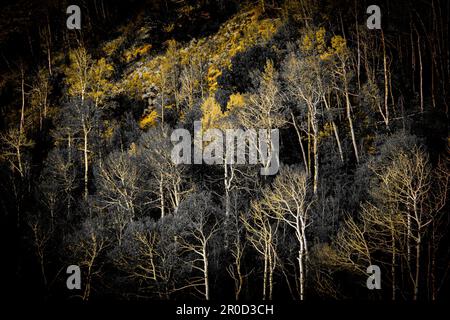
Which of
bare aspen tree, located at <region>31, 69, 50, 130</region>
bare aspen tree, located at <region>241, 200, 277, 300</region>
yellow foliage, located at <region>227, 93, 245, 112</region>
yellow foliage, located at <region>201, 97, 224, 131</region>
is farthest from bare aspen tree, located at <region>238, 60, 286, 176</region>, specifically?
bare aspen tree, located at <region>31, 69, 50, 130</region>

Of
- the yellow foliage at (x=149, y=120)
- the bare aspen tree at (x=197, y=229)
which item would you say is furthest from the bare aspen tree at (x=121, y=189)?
the yellow foliage at (x=149, y=120)

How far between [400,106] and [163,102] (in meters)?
21.6

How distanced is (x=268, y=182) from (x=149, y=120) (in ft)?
52.9

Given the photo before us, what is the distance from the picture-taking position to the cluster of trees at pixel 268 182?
17516 millimetres

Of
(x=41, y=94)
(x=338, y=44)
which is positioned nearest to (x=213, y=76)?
(x=338, y=44)

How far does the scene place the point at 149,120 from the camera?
112ft

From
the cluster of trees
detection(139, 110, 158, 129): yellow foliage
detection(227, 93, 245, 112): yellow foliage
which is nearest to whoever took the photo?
the cluster of trees

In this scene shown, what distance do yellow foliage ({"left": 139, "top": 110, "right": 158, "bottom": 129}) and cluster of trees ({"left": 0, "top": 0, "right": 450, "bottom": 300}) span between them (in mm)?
433

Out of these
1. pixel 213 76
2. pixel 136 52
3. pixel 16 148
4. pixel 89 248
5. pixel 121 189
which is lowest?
pixel 89 248

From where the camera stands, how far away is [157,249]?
20.5 metres

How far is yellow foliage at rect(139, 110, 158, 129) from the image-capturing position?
33.6 metres

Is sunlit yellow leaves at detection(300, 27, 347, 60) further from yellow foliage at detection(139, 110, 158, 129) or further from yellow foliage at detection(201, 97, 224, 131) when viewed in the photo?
yellow foliage at detection(139, 110, 158, 129)

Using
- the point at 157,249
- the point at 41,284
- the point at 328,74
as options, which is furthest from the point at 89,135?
the point at 328,74

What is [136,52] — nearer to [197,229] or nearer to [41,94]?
[41,94]
